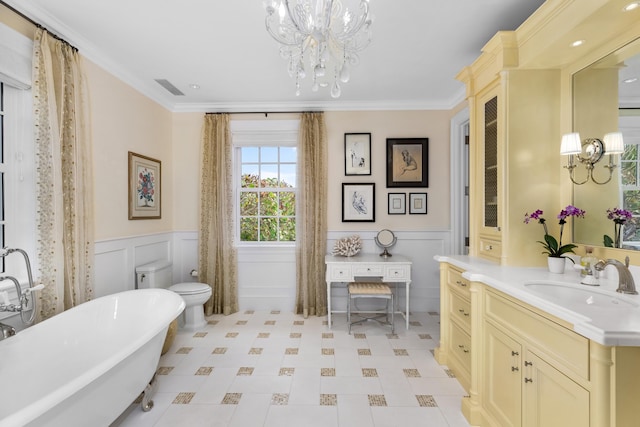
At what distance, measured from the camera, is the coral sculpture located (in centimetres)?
365

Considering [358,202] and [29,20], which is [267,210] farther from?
[29,20]

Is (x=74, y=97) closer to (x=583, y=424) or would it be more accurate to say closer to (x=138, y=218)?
(x=138, y=218)

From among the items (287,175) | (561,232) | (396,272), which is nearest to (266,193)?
(287,175)

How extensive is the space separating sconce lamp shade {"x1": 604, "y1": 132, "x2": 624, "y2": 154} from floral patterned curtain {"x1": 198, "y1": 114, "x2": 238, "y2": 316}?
3.49 meters

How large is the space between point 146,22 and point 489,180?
9.39 ft

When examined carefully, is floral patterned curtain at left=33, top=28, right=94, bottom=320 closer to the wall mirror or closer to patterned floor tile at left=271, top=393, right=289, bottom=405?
patterned floor tile at left=271, top=393, right=289, bottom=405

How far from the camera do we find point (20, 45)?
1996mm

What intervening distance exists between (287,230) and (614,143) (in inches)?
128

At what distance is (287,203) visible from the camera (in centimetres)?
409

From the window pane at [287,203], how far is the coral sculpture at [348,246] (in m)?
0.78

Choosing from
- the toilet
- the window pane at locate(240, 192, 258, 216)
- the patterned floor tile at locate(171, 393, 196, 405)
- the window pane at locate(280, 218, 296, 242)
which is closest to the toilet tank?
the toilet

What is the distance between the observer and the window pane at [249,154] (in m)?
4.09

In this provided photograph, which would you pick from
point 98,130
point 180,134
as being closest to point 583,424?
point 98,130

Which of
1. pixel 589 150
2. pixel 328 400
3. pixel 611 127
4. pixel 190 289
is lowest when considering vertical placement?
pixel 328 400
